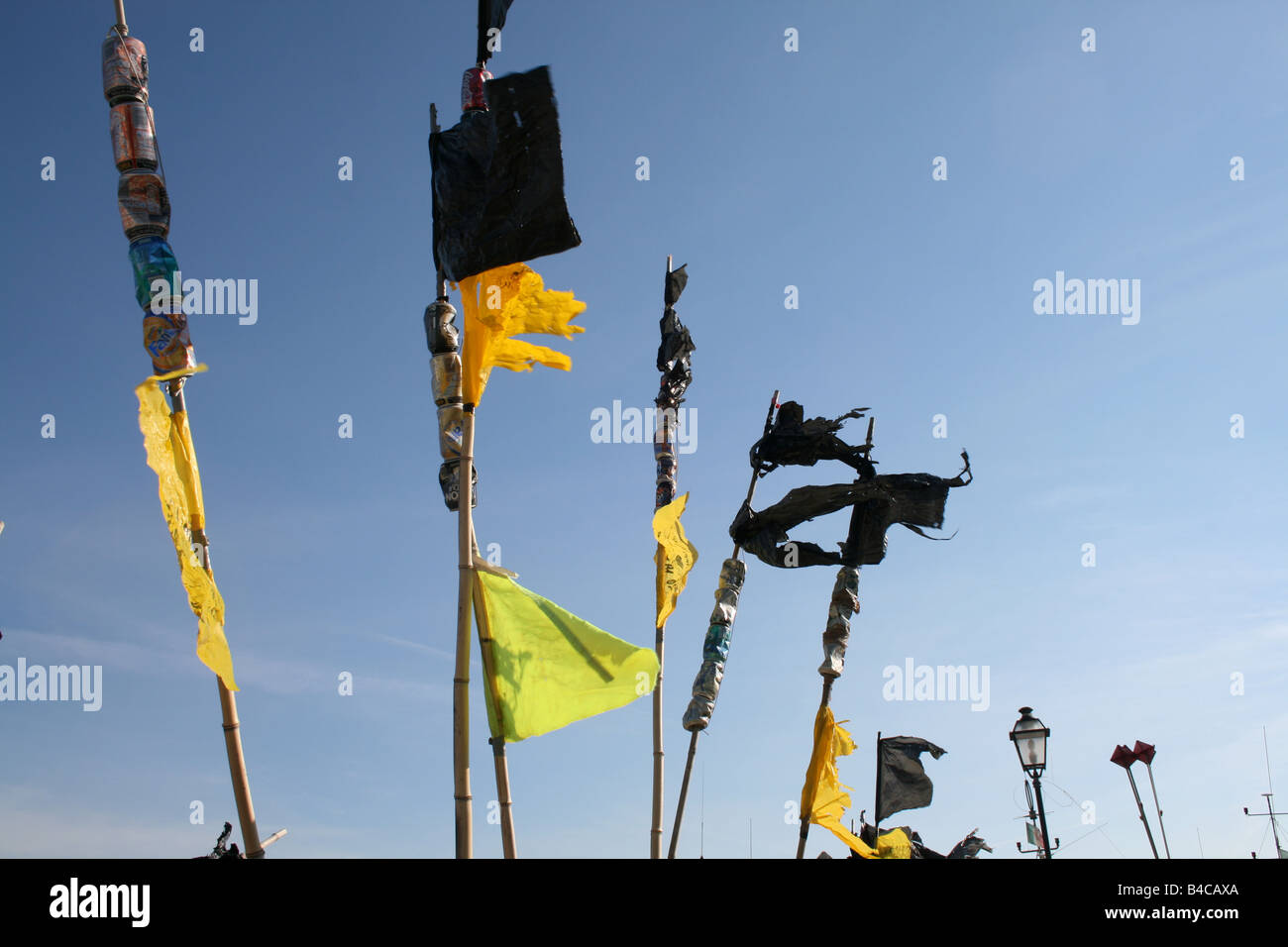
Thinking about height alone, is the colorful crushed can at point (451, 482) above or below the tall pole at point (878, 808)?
above

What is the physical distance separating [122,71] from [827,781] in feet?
29.2

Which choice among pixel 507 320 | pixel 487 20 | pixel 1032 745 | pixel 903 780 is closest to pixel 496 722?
pixel 507 320

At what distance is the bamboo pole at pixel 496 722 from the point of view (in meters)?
6.76

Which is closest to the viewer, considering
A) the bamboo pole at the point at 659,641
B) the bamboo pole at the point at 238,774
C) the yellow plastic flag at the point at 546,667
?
the bamboo pole at the point at 238,774

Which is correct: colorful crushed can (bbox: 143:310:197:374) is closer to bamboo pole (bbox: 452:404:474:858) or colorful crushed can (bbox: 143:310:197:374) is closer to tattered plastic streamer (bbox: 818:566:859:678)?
bamboo pole (bbox: 452:404:474:858)

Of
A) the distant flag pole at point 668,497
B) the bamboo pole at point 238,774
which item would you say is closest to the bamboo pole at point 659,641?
the distant flag pole at point 668,497

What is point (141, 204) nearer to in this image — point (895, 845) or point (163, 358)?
point (163, 358)

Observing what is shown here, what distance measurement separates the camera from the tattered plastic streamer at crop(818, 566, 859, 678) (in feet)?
37.7

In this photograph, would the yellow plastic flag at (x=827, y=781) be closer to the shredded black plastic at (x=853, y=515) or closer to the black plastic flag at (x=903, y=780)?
the shredded black plastic at (x=853, y=515)

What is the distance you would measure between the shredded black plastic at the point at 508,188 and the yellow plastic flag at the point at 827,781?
6444 millimetres

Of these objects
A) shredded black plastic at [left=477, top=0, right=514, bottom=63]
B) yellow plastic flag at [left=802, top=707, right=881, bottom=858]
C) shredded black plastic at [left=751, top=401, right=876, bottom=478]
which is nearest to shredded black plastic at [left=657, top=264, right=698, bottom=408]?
shredded black plastic at [left=751, top=401, right=876, bottom=478]

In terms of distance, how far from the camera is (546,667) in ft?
22.3
